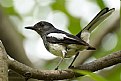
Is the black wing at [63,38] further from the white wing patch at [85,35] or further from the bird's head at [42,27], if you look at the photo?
the bird's head at [42,27]

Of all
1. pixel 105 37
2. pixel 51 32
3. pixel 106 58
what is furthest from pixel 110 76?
pixel 106 58

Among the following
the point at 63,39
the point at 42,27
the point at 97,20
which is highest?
the point at 97,20

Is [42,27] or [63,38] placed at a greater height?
[63,38]

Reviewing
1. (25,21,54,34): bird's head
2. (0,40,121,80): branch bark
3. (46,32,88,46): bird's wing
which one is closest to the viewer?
(0,40,121,80): branch bark

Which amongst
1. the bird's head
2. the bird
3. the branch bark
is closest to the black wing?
the bird

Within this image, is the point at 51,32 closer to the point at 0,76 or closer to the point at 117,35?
the point at 117,35

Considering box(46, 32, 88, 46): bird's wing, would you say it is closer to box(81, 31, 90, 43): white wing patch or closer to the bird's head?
box(81, 31, 90, 43): white wing patch

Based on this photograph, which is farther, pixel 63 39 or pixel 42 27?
pixel 42 27

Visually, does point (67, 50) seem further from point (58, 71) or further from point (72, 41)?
point (58, 71)

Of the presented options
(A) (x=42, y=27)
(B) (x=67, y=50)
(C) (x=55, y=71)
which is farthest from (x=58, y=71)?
(A) (x=42, y=27)
